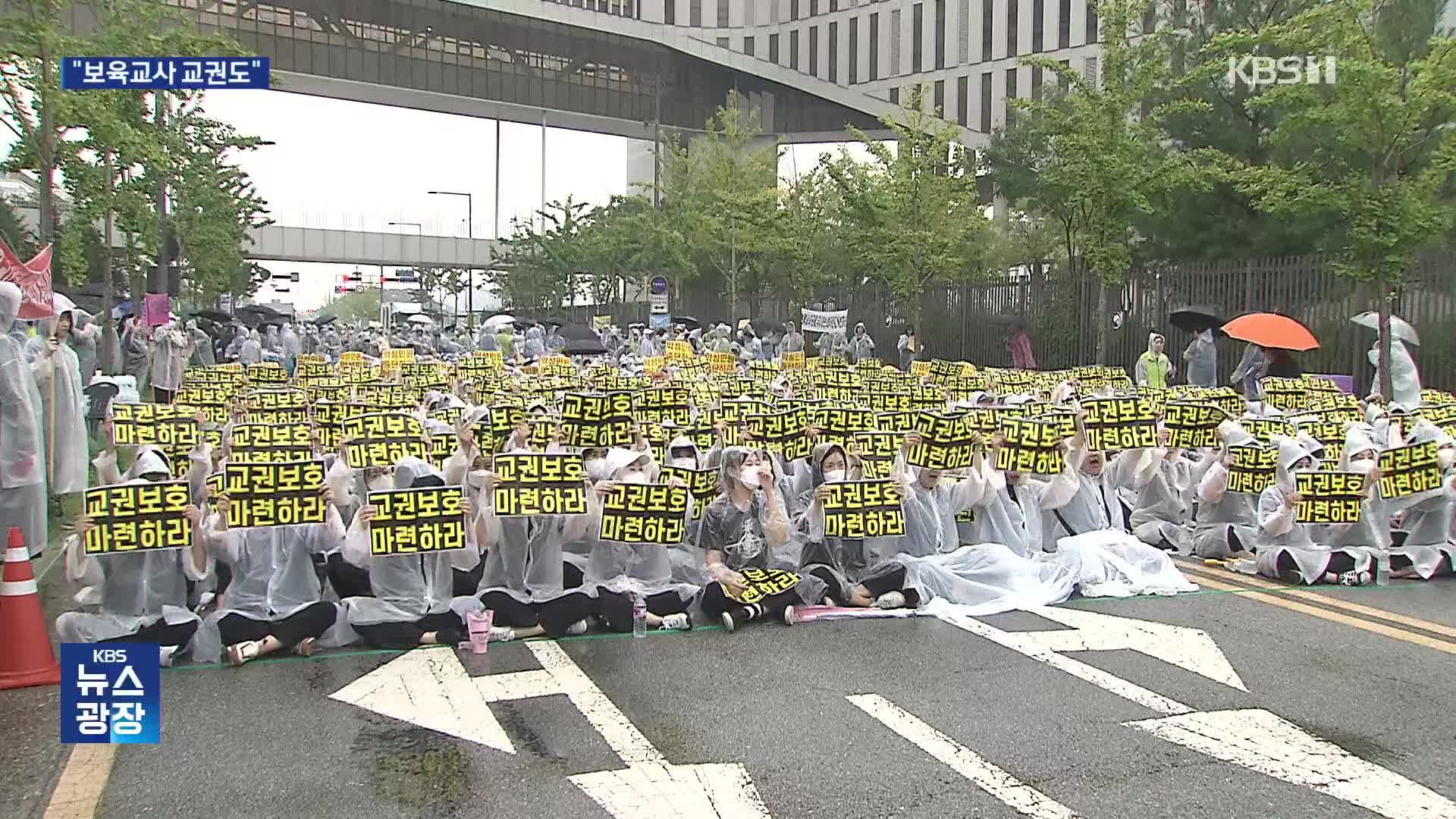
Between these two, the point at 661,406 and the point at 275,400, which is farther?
the point at 275,400

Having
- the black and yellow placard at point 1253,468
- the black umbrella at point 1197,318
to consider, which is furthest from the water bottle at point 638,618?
the black umbrella at point 1197,318

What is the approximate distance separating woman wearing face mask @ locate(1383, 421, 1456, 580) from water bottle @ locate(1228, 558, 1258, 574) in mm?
971

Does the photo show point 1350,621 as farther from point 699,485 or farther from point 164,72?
point 164,72

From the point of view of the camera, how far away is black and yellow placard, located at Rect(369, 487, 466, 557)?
770 cm

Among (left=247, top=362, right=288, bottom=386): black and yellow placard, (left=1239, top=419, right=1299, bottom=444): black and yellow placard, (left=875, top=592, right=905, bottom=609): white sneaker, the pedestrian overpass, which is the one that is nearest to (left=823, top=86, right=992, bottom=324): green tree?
(left=247, top=362, right=288, bottom=386): black and yellow placard

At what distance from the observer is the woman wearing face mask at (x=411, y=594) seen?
7.80 m

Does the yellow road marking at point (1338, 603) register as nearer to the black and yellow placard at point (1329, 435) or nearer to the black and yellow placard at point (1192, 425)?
the black and yellow placard at point (1192, 425)

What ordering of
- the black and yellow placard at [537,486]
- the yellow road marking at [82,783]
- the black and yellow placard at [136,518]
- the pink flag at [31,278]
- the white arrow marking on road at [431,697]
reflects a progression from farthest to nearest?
1. the pink flag at [31,278]
2. the black and yellow placard at [537,486]
3. the black and yellow placard at [136,518]
4. the white arrow marking on road at [431,697]
5. the yellow road marking at [82,783]

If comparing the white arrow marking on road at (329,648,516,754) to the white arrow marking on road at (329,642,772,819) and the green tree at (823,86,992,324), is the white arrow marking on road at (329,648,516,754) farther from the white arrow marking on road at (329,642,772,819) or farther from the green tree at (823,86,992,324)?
the green tree at (823,86,992,324)

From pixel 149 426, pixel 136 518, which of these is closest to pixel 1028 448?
pixel 136 518

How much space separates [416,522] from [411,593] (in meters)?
0.55

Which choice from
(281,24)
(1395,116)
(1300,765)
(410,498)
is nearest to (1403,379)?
(1395,116)

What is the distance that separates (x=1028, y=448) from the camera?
9.83m

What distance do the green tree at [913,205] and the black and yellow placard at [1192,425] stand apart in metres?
16.7
